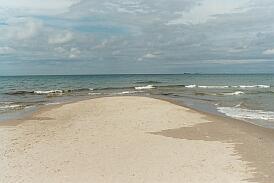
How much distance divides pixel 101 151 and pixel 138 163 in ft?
6.12

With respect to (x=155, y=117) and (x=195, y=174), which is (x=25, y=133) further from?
(x=195, y=174)

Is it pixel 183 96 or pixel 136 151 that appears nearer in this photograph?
pixel 136 151

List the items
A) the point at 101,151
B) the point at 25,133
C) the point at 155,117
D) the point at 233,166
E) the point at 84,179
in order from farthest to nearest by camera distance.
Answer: the point at 155,117 < the point at 25,133 < the point at 101,151 < the point at 233,166 < the point at 84,179

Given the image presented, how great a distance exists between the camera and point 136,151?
1160 cm

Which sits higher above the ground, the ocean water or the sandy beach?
the sandy beach

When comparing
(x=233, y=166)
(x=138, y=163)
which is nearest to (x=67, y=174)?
(x=138, y=163)

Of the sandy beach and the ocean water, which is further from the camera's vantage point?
the ocean water

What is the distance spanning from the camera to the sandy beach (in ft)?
29.7

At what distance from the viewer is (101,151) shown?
1160 centimetres

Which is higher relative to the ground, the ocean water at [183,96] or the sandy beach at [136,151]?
the sandy beach at [136,151]

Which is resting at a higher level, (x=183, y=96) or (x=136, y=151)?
(x=136, y=151)

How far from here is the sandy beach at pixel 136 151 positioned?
29.7ft

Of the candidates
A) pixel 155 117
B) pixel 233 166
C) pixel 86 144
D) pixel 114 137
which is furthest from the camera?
pixel 155 117

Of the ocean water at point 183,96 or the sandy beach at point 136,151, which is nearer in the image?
the sandy beach at point 136,151
